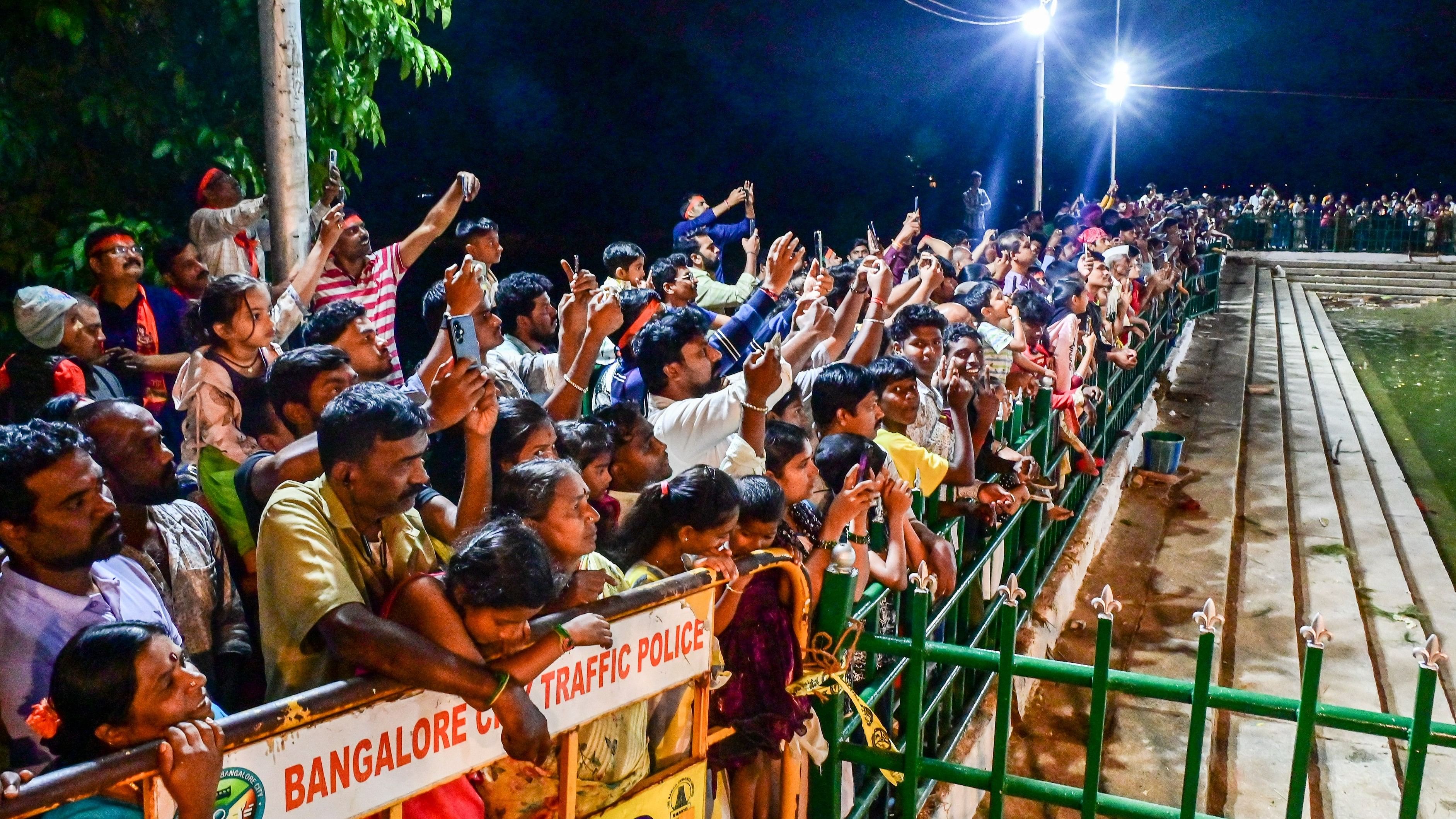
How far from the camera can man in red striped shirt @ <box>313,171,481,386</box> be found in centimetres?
523

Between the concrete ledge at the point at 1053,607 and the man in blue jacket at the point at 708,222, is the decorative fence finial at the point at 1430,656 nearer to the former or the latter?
the concrete ledge at the point at 1053,607

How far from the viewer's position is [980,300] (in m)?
7.18

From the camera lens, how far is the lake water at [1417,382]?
11383 millimetres

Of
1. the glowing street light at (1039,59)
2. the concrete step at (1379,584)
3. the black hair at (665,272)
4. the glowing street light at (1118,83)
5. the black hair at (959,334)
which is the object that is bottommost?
the concrete step at (1379,584)

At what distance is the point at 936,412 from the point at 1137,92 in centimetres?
5807

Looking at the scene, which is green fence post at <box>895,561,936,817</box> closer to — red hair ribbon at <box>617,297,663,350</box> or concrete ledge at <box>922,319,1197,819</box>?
concrete ledge at <box>922,319,1197,819</box>

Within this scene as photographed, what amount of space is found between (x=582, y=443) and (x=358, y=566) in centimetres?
97

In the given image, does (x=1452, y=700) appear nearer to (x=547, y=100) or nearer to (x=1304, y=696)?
(x=1304, y=696)

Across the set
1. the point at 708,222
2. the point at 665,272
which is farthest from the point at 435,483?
the point at 708,222

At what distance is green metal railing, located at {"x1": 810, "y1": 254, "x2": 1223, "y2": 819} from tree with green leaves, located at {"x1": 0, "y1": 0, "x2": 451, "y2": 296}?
374 centimetres

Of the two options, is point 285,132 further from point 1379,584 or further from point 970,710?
point 1379,584

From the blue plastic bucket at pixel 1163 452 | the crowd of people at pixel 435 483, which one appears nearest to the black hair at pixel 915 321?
the crowd of people at pixel 435 483

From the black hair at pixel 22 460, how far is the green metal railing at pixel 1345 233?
36.8m

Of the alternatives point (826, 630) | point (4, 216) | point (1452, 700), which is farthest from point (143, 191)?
point (1452, 700)
